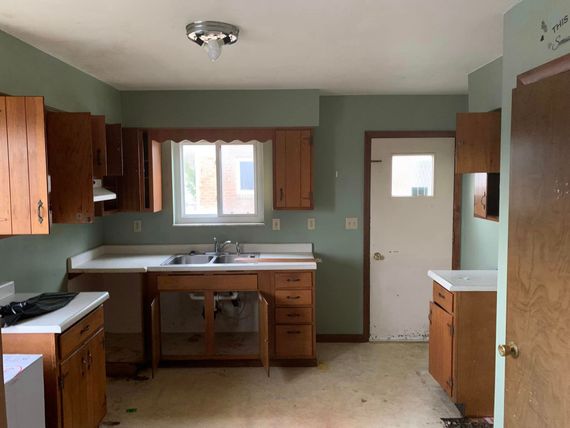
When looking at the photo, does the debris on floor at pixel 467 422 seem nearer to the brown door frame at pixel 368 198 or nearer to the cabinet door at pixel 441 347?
the cabinet door at pixel 441 347

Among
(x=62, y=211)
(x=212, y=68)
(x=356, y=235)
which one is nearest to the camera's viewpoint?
(x=62, y=211)

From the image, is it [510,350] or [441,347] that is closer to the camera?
[510,350]

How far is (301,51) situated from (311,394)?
2340 millimetres

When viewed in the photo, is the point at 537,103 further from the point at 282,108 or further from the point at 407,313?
the point at 407,313

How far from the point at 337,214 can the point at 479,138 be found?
5.32 ft

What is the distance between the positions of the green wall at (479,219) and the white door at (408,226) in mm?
169

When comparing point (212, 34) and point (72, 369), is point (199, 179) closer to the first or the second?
point (212, 34)

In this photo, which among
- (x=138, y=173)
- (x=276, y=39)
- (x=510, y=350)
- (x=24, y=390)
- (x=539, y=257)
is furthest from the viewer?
(x=138, y=173)

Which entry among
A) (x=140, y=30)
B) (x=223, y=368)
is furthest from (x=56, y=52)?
(x=223, y=368)

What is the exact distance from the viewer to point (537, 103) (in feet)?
4.68

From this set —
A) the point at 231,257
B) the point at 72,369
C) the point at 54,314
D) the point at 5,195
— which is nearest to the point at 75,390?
the point at 72,369

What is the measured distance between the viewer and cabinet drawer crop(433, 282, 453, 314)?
2.69 metres

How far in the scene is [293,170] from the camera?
3.66 metres

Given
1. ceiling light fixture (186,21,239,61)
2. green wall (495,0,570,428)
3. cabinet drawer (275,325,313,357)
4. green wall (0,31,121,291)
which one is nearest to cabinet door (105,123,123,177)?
green wall (0,31,121,291)
